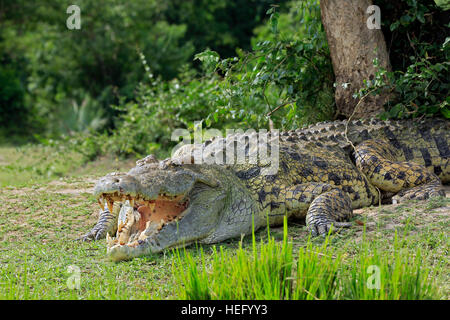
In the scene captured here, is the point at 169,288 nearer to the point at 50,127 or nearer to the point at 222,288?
the point at 222,288

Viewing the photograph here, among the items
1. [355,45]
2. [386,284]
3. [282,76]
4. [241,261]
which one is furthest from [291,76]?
[386,284]

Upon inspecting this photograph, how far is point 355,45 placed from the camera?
6262mm

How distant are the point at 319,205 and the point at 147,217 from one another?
4.58 feet

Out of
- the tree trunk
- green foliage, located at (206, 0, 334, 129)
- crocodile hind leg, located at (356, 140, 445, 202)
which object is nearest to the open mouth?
crocodile hind leg, located at (356, 140, 445, 202)

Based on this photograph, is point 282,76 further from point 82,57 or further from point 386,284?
point 82,57

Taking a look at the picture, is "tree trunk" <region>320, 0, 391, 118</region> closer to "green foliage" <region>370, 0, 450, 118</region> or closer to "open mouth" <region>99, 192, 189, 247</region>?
"green foliage" <region>370, 0, 450, 118</region>

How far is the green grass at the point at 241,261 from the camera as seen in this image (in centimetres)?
282

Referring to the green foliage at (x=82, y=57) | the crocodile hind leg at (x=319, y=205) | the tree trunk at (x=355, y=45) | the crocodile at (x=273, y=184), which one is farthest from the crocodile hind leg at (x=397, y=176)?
the green foliage at (x=82, y=57)

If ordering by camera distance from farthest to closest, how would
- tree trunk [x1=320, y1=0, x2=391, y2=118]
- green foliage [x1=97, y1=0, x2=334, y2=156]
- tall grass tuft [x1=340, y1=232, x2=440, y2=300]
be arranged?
1. green foliage [x1=97, y1=0, x2=334, y2=156]
2. tree trunk [x1=320, y1=0, x2=391, y2=118]
3. tall grass tuft [x1=340, y1=232, x2=440, y2=300]

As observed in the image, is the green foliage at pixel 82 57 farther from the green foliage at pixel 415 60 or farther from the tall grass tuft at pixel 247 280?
the tall grass tuft at pixel 247 280

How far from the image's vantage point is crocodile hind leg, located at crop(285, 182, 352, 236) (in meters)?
4.25

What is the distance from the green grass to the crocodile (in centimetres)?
14

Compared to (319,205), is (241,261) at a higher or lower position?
lower

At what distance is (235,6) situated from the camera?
23.0 m
